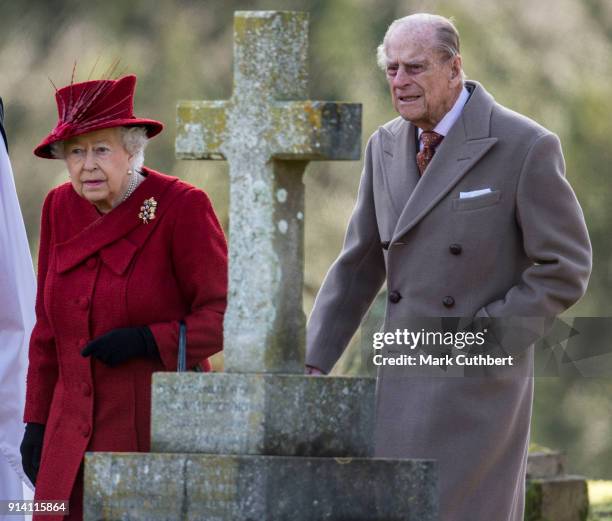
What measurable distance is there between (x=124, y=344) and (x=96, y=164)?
56cm

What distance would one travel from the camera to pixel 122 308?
5.86 metres

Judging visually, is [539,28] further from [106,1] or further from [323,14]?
[106,1]

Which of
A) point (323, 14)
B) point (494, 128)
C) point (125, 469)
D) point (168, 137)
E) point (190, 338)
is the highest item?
point (323, 14)

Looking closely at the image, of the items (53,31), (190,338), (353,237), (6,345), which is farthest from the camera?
(53,31)

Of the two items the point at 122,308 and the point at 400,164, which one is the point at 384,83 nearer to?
the point at 400,164

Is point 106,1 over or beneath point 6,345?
over

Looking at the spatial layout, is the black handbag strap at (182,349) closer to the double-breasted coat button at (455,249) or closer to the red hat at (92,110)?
the red hat at (92,110)

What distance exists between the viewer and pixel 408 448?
19.7ft

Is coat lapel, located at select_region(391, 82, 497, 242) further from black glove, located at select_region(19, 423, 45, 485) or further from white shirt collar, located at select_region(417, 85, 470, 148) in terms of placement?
black glove, located at select_region(19, 423, 45, 485)

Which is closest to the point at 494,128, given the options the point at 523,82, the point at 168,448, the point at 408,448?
the point at 408,448

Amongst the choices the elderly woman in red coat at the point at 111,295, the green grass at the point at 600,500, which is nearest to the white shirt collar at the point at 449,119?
the elderly woman in red coat at the point at 111,295

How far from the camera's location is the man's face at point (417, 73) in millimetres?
6027

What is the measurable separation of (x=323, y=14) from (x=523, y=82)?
1.30m

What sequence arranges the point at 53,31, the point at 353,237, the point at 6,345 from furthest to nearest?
the point at 53,31 → the point at 6,345 → the point at 353,237
